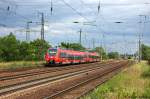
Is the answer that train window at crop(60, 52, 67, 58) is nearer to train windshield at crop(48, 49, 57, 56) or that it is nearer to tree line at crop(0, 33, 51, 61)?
train windshield at crop(48, 49, 57, 56)

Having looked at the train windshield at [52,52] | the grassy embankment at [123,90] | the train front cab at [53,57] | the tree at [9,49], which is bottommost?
the grassy embankment at [123,90]

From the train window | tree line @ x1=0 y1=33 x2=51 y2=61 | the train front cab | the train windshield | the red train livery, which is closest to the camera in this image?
the train front cab

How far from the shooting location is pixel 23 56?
78.7 m

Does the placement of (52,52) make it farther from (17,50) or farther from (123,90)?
(123,90)

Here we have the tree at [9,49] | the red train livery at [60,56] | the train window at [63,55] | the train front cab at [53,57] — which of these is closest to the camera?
the train front cab at [53,57]

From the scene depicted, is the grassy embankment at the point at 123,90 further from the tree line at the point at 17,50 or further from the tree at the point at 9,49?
the tree at the point at 9,49

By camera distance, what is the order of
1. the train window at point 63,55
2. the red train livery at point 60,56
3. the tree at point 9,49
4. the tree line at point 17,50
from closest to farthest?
1. the red train livery at point 60,56
2. the train window at point 63,55
3. the tree line at point 17,50
4. the tree at point 9,49

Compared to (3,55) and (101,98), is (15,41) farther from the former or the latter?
(101,98)

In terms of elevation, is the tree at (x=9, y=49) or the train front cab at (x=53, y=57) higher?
the tree at (x=9, y=49)

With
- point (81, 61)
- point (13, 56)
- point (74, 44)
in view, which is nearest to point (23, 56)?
point (13, 56)

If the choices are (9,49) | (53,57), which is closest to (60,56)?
(53,57)

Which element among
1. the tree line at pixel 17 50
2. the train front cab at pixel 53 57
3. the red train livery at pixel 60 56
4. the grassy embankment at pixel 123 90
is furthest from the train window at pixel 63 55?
the grassy embankment at pixel 123 90

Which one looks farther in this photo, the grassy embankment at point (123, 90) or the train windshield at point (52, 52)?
the train windshield at point (52, 52)

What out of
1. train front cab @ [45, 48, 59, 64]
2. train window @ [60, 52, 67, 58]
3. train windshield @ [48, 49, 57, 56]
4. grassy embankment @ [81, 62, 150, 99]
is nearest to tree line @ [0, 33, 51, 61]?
train window @ [60, 52, 67, 58]
